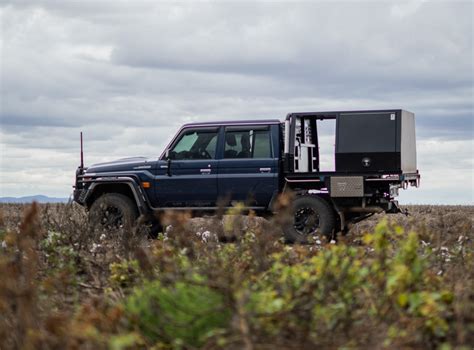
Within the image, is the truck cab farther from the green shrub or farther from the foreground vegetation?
the green shrub

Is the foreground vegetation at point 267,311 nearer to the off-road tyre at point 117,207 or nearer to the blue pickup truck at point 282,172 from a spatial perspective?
the blue pickup truck at point 282,172

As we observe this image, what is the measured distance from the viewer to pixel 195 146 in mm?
16688

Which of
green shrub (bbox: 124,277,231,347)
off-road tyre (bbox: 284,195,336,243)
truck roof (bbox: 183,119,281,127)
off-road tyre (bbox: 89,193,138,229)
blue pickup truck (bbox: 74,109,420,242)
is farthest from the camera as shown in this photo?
off-road tyre (bbox: 89,193,138,229)

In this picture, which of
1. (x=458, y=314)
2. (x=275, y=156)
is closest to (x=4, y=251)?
(x=458, y=314)

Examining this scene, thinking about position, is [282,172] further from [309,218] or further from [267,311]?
[267,311]

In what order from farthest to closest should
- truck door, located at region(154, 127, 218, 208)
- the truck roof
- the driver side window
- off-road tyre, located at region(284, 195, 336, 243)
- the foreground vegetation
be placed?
the driver side window, truck door, located at region(154, 127, 218, 208), the truck roof, off-road tyre, located at region(284, 195, 336, 243), the foreground vegetation

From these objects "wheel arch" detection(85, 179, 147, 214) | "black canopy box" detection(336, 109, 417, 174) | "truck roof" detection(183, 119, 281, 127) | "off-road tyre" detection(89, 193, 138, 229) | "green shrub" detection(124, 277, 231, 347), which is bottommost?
"green shrub" detection(124, 277, 231, 347)

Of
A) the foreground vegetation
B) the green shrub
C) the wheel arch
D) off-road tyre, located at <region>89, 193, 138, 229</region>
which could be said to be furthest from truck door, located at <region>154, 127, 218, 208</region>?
the green shrub

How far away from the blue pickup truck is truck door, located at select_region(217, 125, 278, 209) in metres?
0.02

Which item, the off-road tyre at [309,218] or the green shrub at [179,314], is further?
the off-road tyre at [309,218]

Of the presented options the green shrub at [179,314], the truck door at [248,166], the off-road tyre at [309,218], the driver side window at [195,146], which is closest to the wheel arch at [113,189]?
the driver side window at [195,146]

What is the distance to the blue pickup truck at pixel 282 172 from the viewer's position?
1570cm

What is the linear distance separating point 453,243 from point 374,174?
223 inches

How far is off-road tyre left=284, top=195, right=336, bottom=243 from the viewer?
1552cm
